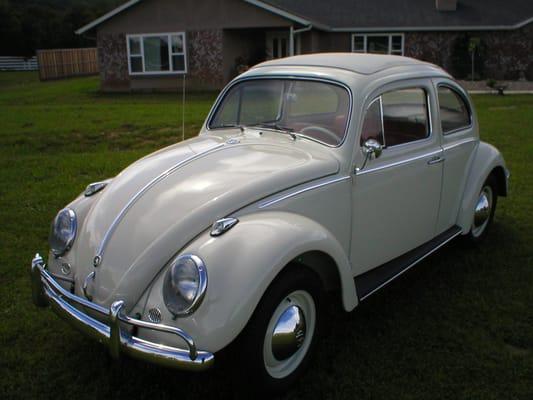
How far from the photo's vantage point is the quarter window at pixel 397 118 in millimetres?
3859

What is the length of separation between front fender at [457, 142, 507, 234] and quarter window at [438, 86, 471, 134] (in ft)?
1.12

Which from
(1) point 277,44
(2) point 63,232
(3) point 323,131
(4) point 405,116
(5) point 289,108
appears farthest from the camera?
(1) point 277,44

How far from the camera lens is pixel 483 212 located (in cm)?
521

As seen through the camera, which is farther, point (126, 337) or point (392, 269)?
point (392, 269)

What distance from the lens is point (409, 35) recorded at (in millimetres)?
24562

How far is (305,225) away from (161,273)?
0.84 m

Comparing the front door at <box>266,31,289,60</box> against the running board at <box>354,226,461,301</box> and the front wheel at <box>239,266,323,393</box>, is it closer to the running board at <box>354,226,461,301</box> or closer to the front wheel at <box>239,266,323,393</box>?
the running board at <box>354,226,461,301</box>

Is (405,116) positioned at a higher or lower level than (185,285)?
higher

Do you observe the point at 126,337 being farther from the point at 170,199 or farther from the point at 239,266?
the point at 170,199

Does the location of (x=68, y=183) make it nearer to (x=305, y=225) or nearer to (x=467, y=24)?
(x=305, y=225)

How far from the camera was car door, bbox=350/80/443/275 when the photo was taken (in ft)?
12.3

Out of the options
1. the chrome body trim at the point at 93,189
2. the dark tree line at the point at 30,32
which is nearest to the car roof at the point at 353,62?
the chrome body trim at the point at 93,189

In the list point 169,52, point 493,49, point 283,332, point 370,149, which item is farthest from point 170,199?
point 493,49

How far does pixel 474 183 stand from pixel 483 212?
49cm
